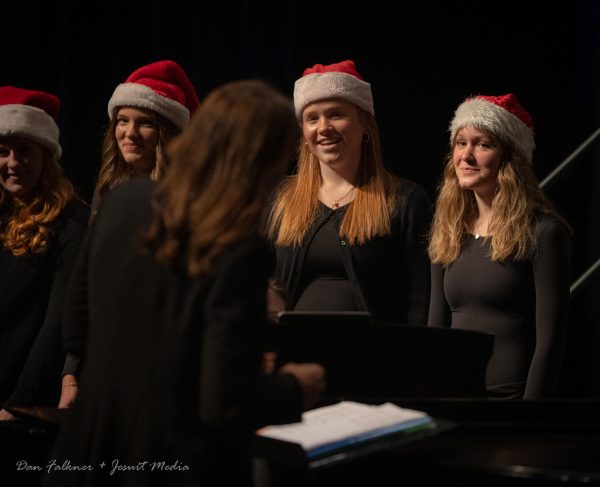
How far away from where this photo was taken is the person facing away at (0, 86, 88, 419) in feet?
9.11

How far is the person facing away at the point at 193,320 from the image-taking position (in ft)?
4.74

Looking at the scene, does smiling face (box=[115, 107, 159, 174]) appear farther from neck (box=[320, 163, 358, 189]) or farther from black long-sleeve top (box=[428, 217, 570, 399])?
black long-sleeve top (box=[428, 217, 570, 399])

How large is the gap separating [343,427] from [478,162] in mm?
1664

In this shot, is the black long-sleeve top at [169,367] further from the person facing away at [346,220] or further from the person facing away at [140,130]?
the person facing away at [140,130]

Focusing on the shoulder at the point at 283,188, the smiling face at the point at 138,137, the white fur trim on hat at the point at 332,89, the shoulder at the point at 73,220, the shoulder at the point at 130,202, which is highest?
the white fur trim on hat at the point at 332,89

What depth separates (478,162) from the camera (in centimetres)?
311

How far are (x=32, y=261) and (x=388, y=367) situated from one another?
1.28 metres

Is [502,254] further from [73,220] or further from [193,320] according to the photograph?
[193,320]

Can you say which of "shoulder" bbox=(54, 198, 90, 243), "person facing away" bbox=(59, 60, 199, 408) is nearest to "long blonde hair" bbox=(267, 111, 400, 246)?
"person facing away" bbox=(59, 60, 199, 408)

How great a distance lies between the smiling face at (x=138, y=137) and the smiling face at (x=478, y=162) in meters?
1.06

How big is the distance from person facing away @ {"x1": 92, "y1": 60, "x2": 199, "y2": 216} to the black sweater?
25cm

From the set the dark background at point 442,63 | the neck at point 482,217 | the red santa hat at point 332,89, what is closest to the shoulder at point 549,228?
the neck at point 482,217

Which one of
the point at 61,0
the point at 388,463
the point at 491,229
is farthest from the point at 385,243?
the point at 61,0

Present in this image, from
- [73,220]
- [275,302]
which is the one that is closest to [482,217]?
[275,302]
